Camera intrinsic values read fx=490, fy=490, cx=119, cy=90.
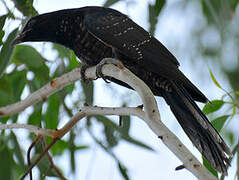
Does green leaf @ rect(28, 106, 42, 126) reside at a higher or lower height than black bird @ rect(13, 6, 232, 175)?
lower

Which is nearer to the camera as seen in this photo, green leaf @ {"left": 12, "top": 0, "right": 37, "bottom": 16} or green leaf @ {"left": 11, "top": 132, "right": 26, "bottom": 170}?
green leaf @ {"left": 12, "top": 0, "right": 37, "bottom": 16}

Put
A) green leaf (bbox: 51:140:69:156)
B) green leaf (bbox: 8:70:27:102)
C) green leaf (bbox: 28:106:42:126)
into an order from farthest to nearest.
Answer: green leaf (bbox: 51:140:69:156) < green leaf (bbox: 28:106:42:126) < green leaf (bbox: 8:70:27:102)

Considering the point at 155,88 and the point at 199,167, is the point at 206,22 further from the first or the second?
the point at 199,167

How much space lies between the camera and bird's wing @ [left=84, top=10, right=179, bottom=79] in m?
1.92

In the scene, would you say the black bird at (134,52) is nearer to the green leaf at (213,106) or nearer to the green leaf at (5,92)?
the green leaf at (213,106)

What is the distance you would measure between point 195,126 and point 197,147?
0.29ft

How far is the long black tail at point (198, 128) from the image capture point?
1.69m

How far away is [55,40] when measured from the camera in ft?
7.29

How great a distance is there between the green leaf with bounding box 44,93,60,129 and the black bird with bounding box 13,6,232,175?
359mm

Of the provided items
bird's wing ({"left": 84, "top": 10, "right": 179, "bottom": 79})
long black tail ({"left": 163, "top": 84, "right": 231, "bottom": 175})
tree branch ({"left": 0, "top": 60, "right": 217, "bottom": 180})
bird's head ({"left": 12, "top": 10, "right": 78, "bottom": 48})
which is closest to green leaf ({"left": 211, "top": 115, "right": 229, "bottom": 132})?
long black tail ({"left": 163, "top": 84, "right": 231, "bottom": 175})

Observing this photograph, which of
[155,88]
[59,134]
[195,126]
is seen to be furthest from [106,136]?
[59,134]

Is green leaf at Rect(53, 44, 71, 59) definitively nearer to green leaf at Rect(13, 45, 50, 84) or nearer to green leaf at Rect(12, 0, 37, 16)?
green leaf at Rect(13, 45, 50, 84)

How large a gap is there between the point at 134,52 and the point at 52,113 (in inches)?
25.4

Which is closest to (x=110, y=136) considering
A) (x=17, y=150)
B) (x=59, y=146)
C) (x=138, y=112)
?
(x=17, y=150)
